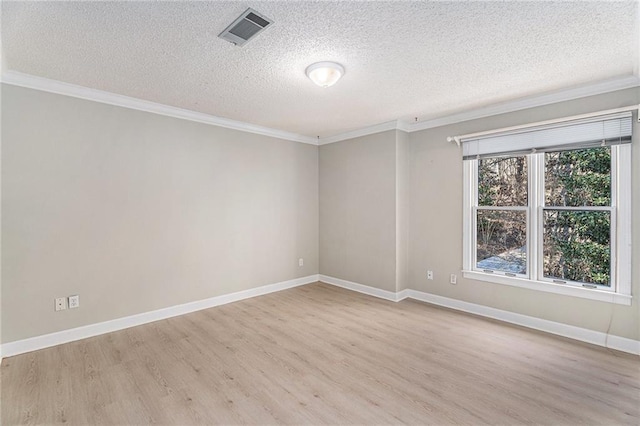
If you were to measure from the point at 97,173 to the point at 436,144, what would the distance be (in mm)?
4081

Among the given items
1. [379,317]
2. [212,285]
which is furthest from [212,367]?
[379,317]

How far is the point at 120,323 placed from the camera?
11.0 ft

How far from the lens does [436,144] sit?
13.7 ft

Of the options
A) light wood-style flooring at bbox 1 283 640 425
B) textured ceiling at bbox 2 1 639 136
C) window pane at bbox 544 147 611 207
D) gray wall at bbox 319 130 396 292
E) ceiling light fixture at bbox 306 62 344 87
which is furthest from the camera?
gray wall at bbox 319 130 396 292

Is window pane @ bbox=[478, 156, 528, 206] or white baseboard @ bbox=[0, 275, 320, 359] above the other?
window pane @ bbox=[478, 156, 528, 206]


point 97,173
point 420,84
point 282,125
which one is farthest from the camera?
point 282,125

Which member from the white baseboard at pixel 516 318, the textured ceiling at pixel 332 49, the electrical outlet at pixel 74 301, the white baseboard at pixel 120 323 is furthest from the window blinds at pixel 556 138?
the electrical outlet at pixel 74 301

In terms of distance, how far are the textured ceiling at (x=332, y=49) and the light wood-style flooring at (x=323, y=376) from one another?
8.33 ft

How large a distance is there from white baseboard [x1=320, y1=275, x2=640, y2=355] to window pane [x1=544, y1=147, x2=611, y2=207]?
127cm

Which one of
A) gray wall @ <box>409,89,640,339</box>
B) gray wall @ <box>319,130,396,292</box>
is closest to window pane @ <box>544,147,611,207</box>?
gray wall @ <box>409,89,640,339</box>

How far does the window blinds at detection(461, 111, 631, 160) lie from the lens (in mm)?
2867

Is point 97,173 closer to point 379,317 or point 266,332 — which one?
point 266,332

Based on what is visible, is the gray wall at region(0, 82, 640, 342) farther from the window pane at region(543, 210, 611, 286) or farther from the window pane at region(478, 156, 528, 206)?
the window pane at region(478, 156, 528, 206)

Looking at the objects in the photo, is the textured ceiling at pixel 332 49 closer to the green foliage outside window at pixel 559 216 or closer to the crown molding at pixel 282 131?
the crown molding at pixel 282 131
